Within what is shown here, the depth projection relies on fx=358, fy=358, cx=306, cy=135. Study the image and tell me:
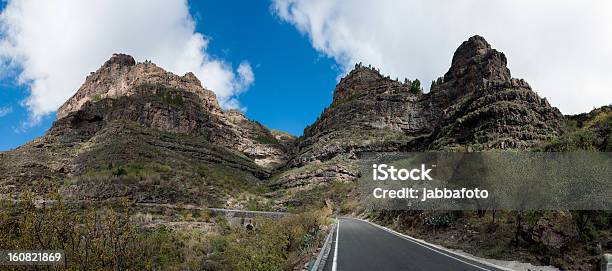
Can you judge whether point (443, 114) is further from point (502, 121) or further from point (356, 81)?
point (356, 81)

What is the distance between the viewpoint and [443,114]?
270ft

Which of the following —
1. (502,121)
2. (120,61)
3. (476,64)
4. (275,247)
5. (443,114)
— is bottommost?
(275,247)

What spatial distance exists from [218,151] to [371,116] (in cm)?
5790

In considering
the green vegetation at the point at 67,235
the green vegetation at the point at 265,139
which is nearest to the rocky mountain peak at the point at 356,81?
the green vegetation at the point at 265,139

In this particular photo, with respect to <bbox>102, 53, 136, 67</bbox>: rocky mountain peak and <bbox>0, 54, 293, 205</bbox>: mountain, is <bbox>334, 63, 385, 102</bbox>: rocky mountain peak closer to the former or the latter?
<bbox>0, 54, 293, 205</bbox>: mountain

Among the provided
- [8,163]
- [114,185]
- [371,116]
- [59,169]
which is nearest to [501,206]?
[114,185]

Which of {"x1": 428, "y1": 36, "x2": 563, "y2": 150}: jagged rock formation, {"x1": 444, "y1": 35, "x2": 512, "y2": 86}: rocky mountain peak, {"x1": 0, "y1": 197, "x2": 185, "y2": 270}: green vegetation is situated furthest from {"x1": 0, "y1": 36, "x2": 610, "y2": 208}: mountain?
{"x1": 0, "y1": 197, "x2": 185, "y2": 270}: green vegetation

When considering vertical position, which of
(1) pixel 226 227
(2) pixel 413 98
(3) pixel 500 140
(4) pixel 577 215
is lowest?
(1) pixel 226 227

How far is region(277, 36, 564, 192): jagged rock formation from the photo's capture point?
5288cm

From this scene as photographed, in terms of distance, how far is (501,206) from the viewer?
17891 millimetres

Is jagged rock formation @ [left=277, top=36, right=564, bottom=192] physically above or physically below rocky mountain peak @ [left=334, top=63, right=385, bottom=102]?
below

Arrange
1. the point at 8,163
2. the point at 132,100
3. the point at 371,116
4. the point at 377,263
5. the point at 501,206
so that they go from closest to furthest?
the point at 377,263 < the point at 501,206 < the point at 8,163 < the point at 132,100 < the point at 371,116

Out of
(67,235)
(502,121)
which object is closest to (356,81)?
(502,121)

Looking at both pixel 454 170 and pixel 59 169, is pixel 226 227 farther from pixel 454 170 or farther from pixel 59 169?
pixel 59 169
